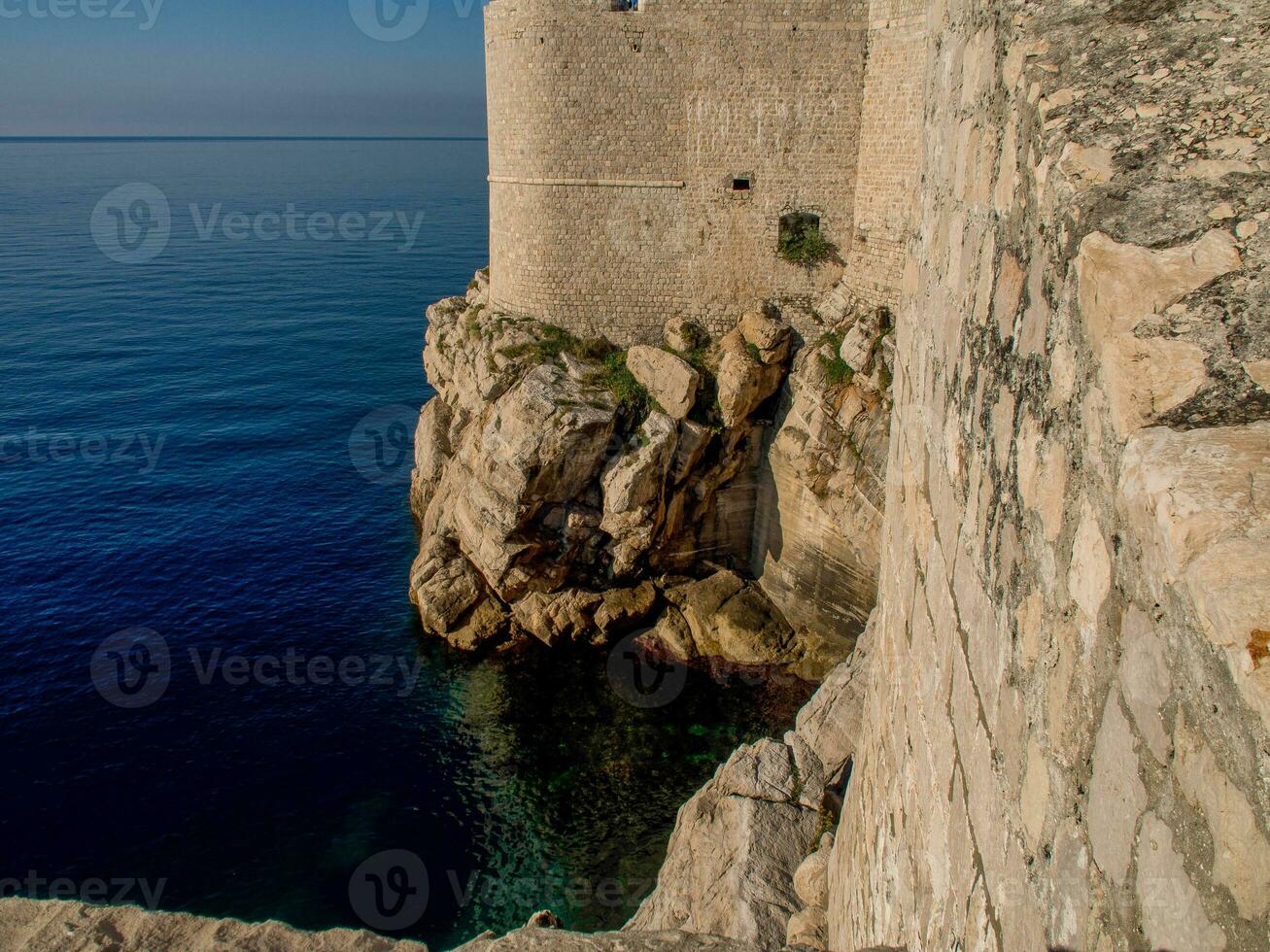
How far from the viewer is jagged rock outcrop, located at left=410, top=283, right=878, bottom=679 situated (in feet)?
66.1

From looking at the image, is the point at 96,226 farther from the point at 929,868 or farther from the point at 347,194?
the point at 929,868

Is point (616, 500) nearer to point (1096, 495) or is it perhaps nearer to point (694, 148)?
point (694, 148)

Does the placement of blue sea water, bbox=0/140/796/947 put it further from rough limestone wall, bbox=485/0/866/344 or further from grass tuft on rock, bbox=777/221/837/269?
grass tuft on rock, bbox=777/221/837/269

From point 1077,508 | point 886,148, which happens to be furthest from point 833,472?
point 1077,508

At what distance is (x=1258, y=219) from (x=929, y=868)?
197 centimetres

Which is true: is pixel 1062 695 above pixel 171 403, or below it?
above

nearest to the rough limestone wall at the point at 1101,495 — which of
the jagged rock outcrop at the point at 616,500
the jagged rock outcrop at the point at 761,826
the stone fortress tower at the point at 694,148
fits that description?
the jagged rock outcrop at the point at 761,826

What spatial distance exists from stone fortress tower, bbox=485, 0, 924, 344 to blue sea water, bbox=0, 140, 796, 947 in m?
8.79

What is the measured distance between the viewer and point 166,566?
976 inches

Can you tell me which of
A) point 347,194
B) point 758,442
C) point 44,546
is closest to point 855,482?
point 758,442

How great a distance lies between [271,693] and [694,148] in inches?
584

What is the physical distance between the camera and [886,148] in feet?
60.8

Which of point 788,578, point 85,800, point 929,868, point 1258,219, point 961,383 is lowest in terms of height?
point 85,800

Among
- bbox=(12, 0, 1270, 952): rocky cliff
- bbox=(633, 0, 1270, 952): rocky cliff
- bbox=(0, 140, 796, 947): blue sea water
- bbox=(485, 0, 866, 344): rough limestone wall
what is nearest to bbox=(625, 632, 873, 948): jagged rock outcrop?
bbox=(0, 140, 796, 947): blue sea water
